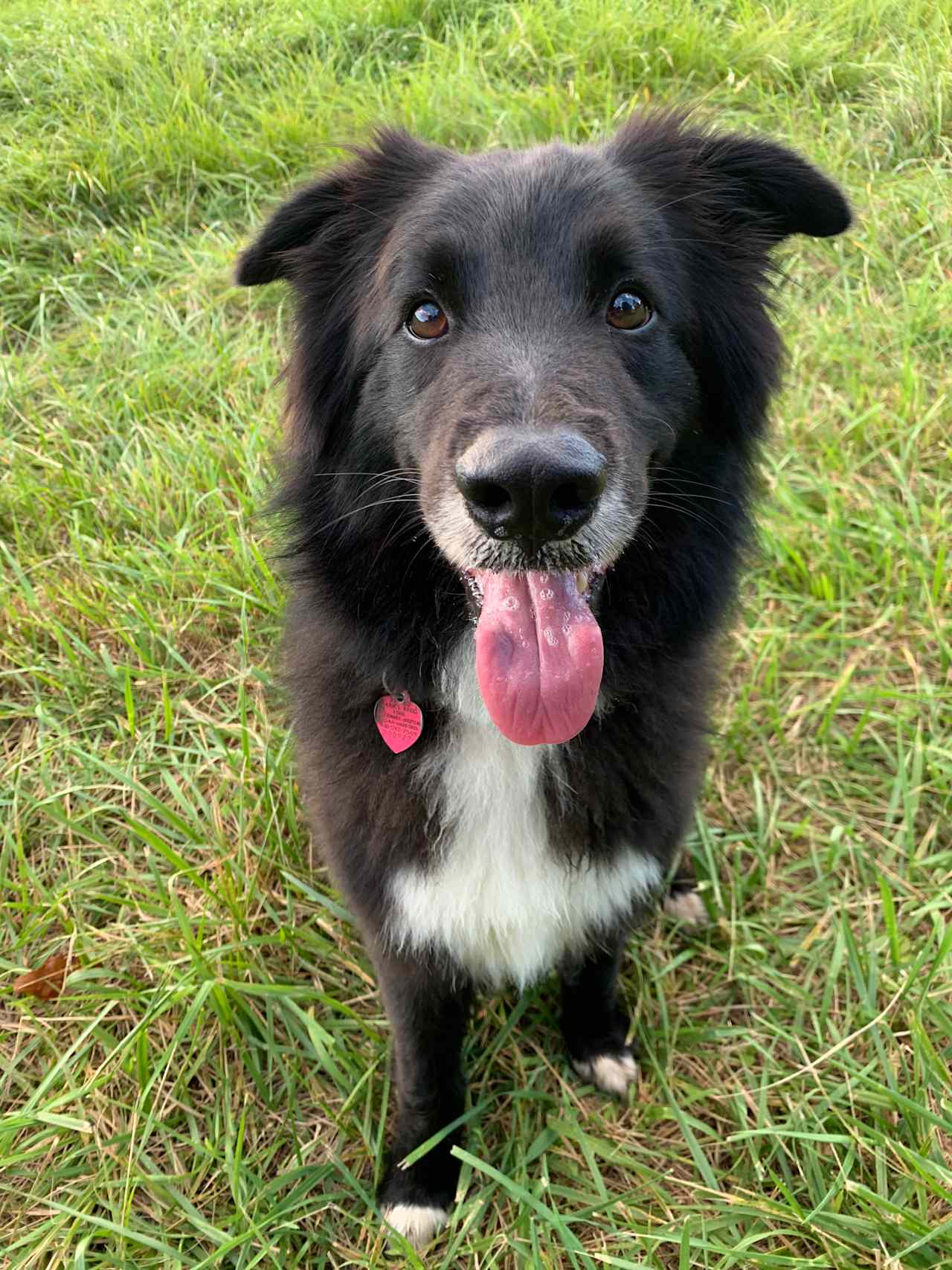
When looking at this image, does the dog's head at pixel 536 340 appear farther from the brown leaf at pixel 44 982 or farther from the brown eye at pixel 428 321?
the brown leaf at pixel 44 982

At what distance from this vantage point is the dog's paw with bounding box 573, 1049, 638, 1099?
2289 mm

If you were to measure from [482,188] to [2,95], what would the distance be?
449 cm

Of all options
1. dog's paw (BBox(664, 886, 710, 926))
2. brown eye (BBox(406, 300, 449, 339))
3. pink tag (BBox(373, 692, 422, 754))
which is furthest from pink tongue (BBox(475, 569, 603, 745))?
dog's paw (BBox(664, 886, 710, 926))

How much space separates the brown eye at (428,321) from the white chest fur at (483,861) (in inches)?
25.2

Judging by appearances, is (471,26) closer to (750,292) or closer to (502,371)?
(750,292)

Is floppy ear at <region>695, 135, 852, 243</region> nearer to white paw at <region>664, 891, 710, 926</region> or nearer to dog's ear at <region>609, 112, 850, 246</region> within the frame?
dog's ear at <region>609, 112, 850, 246</region>

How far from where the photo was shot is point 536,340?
5.55 ft

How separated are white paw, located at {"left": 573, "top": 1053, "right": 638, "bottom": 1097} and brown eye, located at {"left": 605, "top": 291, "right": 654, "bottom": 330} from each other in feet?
5.79

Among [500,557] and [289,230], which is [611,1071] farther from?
[289,230]

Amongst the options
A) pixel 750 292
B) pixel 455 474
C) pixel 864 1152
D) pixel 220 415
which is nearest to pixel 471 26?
pixel 220 415

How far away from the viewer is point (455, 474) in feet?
5.00

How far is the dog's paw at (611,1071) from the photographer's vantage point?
2.29 m

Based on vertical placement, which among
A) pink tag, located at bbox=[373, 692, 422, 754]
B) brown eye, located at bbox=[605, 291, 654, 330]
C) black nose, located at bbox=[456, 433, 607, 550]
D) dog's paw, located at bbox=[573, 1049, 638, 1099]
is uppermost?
brown eye, located at bbox=[605, 291, 654, 330]

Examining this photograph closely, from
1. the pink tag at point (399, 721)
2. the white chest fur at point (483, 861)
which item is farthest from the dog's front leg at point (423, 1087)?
the pink tag at point (399, 721)
